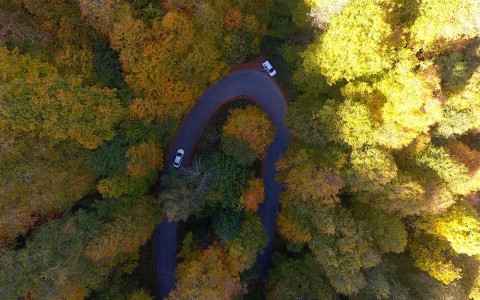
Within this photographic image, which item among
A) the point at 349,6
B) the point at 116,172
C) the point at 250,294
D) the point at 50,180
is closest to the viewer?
the point at 349,6

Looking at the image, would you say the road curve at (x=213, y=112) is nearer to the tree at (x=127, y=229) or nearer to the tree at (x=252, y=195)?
the tree at (x=252, y=195)

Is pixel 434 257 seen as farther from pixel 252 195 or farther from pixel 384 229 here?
pixel 252 195

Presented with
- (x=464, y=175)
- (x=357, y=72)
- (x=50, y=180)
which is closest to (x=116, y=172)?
(x=50, y=180)

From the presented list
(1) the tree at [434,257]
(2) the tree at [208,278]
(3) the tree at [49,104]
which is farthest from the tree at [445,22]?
(3) the tree at [49,104]

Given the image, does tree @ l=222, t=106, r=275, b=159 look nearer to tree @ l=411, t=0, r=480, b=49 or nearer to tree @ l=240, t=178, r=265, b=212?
tree @ l=240, t=178, r=265, b=212

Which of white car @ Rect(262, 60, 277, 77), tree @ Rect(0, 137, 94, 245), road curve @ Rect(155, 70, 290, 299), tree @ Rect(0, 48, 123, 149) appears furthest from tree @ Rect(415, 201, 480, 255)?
tree @ Rect(0, 137, 94, 245)

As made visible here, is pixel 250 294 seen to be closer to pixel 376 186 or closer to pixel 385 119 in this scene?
pixel 376 186

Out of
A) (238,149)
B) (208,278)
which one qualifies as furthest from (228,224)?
(238,149)

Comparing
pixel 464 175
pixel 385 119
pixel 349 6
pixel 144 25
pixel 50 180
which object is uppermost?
pixel 144 25

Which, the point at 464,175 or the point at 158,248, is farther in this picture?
the point at 158,248
